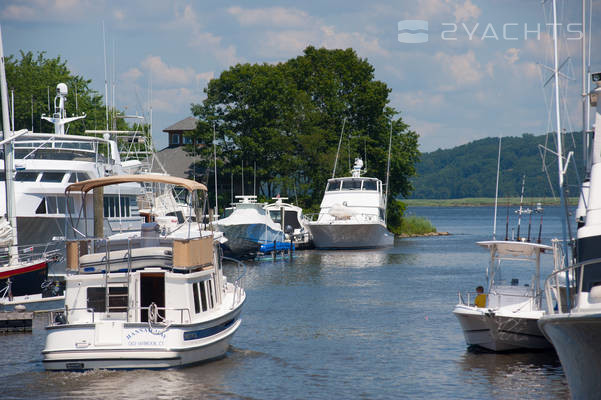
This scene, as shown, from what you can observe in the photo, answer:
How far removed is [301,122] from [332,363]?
62.7m

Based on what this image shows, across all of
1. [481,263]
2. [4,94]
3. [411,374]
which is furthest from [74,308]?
[481,263]

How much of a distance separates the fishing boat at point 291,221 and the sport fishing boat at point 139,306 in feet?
153

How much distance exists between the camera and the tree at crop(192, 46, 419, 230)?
273 feet

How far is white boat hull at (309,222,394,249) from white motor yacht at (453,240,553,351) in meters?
44.2

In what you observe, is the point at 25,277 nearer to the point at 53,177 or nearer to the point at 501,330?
the point at 53,177

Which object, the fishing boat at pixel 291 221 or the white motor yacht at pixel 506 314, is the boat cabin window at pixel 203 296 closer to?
the white motor yacht at pixel 506 314

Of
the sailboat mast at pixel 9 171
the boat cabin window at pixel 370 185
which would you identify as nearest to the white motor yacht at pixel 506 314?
the sailboat mast at pixel 9 171

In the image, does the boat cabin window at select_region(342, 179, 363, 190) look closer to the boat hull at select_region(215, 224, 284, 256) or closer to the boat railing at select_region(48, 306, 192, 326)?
the boat hull at select_region(215, 224, 284, 256)

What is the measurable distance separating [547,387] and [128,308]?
10618 millimetres

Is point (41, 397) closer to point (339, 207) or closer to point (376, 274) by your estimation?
point (376, 274)

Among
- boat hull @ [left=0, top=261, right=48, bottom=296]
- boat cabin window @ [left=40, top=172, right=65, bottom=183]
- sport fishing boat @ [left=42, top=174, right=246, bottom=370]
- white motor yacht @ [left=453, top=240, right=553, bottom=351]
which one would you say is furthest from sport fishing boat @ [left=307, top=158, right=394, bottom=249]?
sport fishing boat @ [left=42, top=174, right=246, bottom=370]

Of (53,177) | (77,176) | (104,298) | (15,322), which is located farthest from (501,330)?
(53,177)

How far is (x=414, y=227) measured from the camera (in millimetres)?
97375

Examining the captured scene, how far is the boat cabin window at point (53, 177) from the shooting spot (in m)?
42.2
